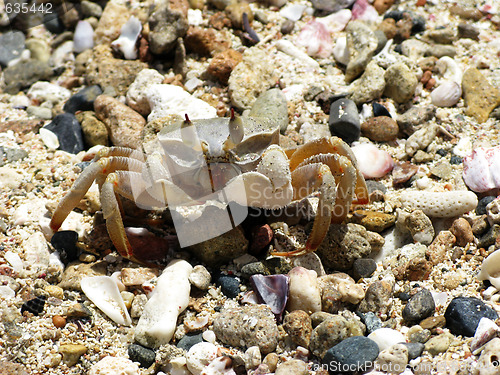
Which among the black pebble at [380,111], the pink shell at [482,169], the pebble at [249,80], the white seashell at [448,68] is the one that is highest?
the pebble at [249,80]

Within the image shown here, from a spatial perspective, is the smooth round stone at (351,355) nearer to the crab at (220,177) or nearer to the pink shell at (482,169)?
the crab at (220,177)

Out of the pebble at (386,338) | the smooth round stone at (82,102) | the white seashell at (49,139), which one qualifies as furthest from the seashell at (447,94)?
the white seashell at (49,139)

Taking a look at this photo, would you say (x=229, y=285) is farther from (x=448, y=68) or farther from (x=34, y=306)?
(x=448, y=68)

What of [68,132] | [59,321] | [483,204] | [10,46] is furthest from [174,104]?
[483,204]

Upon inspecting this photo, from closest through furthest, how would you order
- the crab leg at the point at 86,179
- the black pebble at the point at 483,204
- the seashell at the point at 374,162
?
1. the crab leg at the point at 86,179
2. the black pebble at the point at 483,204
3. the seashell at the point at 374,162

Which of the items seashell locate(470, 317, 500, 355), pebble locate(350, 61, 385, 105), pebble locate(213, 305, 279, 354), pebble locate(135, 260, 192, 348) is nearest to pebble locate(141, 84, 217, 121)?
pebble locate(350, 61, 385, 105)

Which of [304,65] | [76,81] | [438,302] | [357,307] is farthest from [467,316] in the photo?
[76,81]

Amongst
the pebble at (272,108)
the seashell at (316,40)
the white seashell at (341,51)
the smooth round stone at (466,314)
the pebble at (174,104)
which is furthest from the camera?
the seashell at (316,40)
